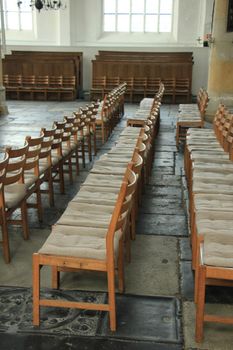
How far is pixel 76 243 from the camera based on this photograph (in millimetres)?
2787

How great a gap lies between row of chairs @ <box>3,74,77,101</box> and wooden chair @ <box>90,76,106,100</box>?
683 mm

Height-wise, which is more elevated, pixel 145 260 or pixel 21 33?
pixel 21 33

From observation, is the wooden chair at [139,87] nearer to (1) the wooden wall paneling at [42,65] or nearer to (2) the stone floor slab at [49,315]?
(1) the wooden wall paneling at [42,65]

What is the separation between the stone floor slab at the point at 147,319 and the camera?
8.61ft

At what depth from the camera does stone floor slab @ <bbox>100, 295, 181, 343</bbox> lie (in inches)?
103

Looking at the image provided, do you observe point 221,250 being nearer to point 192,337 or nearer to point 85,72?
point 192,337

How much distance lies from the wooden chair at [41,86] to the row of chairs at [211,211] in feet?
33.4

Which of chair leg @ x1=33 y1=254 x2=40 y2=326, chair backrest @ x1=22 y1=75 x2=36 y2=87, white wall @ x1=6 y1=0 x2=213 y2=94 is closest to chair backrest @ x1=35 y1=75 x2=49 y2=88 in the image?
chair backrest @ x1=22 y1=75 x2=36 y2=87

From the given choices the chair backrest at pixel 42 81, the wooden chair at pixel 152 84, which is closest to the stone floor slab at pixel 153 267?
the wooden chair at pixel 152 84

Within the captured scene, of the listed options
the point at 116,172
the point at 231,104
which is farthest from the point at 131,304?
the point at 231,104

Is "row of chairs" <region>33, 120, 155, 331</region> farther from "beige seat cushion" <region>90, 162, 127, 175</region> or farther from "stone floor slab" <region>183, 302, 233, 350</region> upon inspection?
"beige seat cushion" <region>90, 162, 127, 175</region>

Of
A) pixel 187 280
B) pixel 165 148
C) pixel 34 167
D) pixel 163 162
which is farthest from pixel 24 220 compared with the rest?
pixel 165 148

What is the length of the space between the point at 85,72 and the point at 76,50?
0.96 m

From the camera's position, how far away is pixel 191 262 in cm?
354
